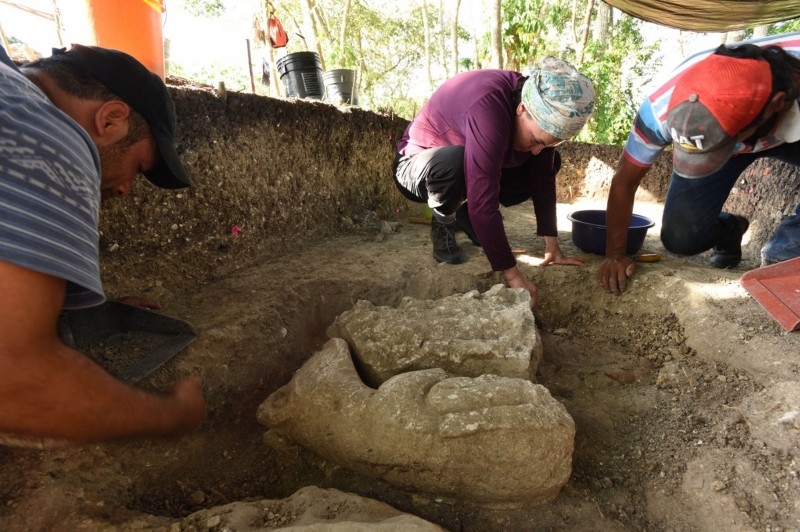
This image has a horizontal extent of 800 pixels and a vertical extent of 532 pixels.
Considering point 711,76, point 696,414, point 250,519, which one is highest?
point 711,76

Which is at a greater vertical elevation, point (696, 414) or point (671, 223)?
point (671, 223)

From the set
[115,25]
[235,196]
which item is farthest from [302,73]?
[115,25]

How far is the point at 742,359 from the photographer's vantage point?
1.56 m

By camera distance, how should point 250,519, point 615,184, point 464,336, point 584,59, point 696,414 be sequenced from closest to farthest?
point 250,519, point 696,414, point 464,336, point 615,184, point 584,59

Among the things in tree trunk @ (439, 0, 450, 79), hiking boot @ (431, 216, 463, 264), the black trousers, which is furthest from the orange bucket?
tree trunk @ (439, 0, 450, 79)

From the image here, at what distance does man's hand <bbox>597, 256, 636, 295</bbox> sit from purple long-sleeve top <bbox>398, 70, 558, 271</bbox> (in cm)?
39

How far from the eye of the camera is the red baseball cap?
4.78 ft

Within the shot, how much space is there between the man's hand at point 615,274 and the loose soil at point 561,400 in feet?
0.15

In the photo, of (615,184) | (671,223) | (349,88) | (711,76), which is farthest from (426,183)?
(349,88)

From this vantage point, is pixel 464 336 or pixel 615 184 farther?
pixel 615 184

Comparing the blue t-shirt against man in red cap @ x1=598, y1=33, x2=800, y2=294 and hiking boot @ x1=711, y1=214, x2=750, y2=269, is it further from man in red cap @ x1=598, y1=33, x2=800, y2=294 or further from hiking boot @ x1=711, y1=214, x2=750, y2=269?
hiking boot @ x1=711, y1=214, x2=750, y2=269

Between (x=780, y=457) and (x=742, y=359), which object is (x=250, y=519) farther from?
(x=742, y=359)

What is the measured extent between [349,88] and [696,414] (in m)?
4.49

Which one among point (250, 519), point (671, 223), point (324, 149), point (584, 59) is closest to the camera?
point (250, 519)
